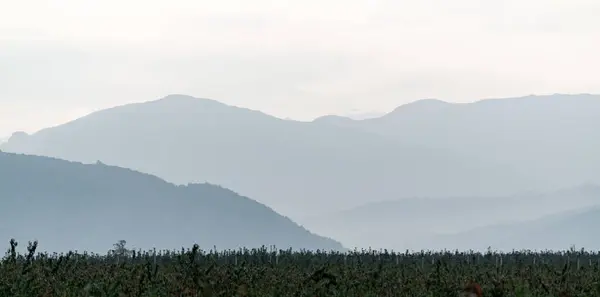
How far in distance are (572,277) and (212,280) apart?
1781 centimetres

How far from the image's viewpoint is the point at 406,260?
62.1m

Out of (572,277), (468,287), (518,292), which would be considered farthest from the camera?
(572,277)

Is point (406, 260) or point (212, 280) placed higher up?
point (406, 260)

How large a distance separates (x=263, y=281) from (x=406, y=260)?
35416mm

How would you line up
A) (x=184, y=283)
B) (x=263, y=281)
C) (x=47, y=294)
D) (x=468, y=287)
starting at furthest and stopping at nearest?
(x=263, y=281) → (x=184, y=283) → (x=47, y=294) → (x=468, y=287)

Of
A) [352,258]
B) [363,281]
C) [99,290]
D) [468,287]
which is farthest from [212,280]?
[352,258]

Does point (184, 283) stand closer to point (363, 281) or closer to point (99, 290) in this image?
point (99, 290)

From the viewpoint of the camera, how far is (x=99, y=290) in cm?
1764

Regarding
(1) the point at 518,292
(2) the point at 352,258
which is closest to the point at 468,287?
(1) the point at 518,292

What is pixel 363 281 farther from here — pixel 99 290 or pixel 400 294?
pixel 99 290

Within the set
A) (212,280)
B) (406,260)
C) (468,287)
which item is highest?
(406,260)

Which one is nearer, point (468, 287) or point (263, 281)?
point (468, 287)

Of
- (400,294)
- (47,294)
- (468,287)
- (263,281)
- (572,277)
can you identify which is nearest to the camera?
(468,287)

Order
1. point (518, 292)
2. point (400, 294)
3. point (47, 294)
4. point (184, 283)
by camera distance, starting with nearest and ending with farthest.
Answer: point (518, 292), point (47, 294), point (184, 283), point (400, 294)
